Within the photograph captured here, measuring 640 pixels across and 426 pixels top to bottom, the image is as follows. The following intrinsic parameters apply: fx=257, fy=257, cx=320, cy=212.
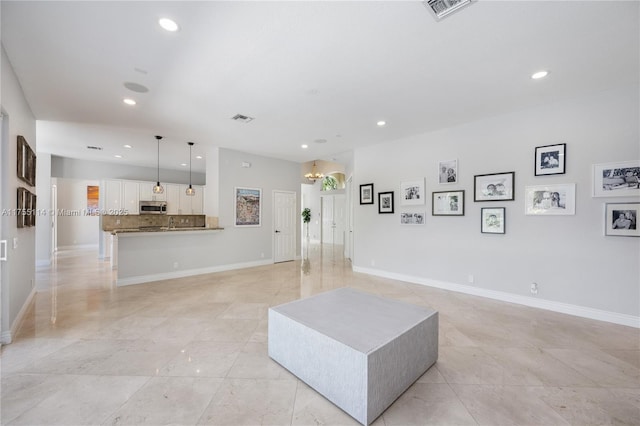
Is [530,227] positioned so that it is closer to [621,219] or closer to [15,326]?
[621,219]

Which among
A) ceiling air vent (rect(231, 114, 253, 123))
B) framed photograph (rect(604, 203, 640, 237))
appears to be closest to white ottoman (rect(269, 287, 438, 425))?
framed photograph (rect(604, 203, 640, 237))

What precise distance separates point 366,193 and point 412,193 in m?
1.14

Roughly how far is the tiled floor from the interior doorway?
7848mm

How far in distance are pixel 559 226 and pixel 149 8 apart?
532 cm

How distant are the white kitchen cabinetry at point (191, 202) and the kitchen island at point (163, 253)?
130 inches

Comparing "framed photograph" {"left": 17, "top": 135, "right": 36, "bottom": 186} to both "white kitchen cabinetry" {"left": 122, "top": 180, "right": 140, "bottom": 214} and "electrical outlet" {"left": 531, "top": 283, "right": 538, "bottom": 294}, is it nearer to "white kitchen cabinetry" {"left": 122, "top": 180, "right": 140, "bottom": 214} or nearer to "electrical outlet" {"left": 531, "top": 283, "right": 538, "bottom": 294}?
"white kitchen cabinetry" {"left": 122, "top": 180, "right": 140, "bottom": 214}

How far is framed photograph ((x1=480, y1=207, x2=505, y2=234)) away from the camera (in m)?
4.12

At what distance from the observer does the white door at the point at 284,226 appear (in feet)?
24.5

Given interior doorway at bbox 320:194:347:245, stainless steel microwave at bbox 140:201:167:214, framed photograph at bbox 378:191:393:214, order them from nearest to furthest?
framed photograph at bbox 378:191:393:214 → stainless steel microwave at bbox 140:201:167:214 → interior doorway at bbox 320:194:347:245

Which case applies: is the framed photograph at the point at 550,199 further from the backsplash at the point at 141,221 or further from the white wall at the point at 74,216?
the white wall at the point at 74,216

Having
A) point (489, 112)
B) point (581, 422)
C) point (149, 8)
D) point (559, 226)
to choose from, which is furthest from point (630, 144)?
point (149, 8)

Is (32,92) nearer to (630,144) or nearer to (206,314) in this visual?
(206,314)

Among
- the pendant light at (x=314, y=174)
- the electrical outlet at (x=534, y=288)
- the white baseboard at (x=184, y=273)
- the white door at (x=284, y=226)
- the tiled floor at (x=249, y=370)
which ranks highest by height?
the pendant light at (x=314, y=174)

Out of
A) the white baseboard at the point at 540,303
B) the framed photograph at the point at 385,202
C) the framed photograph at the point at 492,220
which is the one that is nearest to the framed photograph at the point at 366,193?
the framed photograph at the point at 385,202
